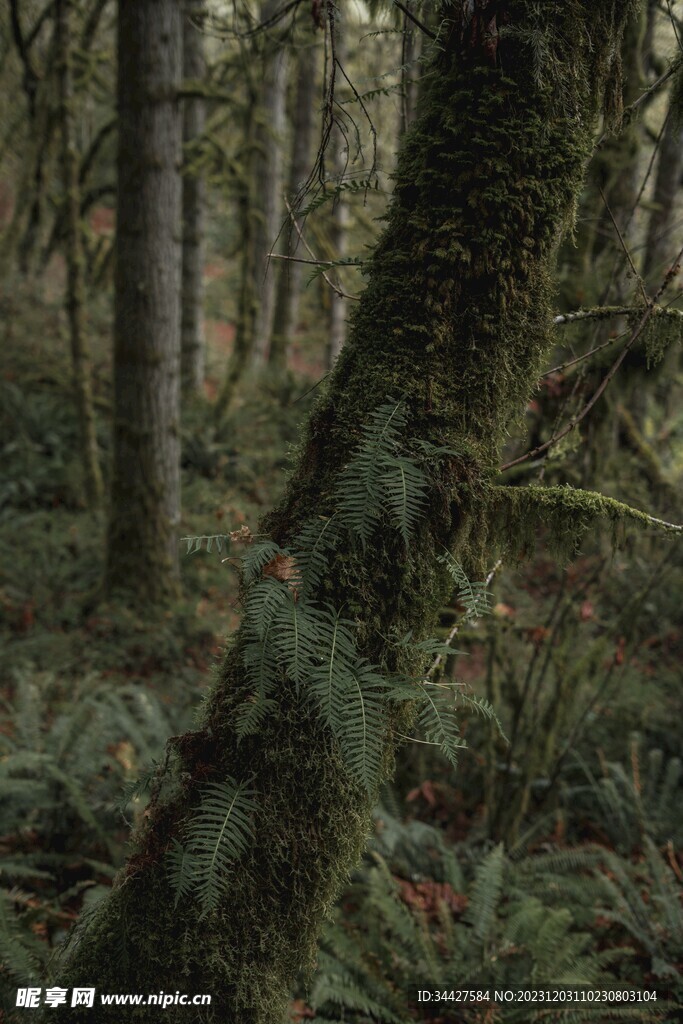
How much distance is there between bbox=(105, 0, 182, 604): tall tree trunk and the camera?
556 centimetres

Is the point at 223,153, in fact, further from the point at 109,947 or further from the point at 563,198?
the point at 109,947

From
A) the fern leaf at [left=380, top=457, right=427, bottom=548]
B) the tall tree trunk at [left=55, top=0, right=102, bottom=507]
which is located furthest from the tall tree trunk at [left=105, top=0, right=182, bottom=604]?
the fern leaf at [left=380, top=457, right=427, bottom=548]

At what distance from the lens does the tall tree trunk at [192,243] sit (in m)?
10.1

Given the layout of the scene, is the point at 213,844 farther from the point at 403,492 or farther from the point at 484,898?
the point at 484,898

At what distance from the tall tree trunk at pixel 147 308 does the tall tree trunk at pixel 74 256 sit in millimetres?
1761

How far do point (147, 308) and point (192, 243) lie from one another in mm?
5043

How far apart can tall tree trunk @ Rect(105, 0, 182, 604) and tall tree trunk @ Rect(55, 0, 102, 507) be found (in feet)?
5.78

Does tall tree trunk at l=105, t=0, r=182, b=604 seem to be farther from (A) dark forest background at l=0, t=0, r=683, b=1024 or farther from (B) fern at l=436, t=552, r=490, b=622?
(B) fern at l=436, t=552, r=490, b=622

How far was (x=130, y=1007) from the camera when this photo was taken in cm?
145

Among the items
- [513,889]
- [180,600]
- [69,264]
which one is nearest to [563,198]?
[513,889]

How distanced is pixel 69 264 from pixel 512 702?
6.62 m

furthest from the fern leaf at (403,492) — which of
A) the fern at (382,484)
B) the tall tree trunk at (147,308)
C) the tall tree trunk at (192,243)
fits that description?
the tall tree trunk at (192,243)

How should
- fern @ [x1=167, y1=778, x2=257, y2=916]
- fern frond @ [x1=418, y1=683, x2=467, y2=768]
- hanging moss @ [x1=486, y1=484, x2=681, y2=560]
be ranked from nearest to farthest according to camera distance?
fern frond @ [x1=418, y1=683, x2=467, y2=768], fern @ [x1=167, y1=778, x2=257, y2=916], hanging moss @ [x1=486, y1=484, x2=681, y2=560]

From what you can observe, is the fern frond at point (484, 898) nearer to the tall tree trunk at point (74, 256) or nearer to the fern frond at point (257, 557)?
the fern frond at point (257, 557)
